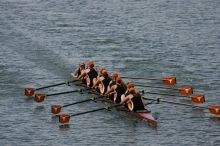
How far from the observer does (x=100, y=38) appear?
82.4 meters

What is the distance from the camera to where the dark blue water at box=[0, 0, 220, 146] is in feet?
181

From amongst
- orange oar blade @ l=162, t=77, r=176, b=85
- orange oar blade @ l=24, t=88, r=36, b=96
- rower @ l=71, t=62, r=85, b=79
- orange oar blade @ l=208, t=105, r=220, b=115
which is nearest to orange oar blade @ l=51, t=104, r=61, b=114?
orange oar blade @ l=24, t=88, r=36, b=96

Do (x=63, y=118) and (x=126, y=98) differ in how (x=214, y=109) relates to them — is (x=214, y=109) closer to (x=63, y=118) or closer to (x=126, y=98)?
(x=126, y=98)

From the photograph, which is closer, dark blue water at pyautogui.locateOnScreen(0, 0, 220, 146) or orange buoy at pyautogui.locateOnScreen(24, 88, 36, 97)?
dark blue water at pyautogui.locateOnScreen(0, 0, 220, 146)

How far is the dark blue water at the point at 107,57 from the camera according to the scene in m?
55.2

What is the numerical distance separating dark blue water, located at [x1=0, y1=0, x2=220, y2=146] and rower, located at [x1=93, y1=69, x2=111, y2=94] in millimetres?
1464

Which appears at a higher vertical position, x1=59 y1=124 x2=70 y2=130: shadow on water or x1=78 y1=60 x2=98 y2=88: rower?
x1=78 y1=60 x2=98 y2=88: rower

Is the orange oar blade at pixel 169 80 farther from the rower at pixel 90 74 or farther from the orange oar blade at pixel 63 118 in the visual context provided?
the orange oar blade at pixel 63 118

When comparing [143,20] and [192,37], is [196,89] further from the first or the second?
[143,20]

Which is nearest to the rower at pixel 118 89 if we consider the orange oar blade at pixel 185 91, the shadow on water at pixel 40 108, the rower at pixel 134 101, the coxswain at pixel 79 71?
the rower at pixel 134 101

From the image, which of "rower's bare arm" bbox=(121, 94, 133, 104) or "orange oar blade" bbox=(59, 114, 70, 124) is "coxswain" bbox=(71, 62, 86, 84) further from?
"orange oar blade" bbox=(59, 114, 70, 124)

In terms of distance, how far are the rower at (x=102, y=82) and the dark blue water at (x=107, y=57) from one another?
4.80ft

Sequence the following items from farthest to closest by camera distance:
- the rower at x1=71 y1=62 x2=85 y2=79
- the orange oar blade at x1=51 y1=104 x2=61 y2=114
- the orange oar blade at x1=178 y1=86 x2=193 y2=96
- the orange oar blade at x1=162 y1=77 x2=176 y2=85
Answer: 1. the rower at x1=71 y1=62 x2=85 y2=79
2. the orange oar blade at x1=162 y1=77 x2=176 y2=85
3. the orange oar blade at x1=178 y1=86 x2=193 y2=96
4. the orange oar blade at x1=51 y1=104 x2=61 y2=114

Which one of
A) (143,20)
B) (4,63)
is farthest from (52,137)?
(143,20)
